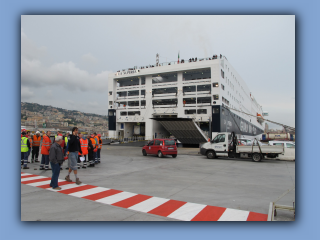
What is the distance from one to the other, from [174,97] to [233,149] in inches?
1070

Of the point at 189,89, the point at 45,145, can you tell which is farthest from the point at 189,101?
the point at 45,145

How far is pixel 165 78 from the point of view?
158 feet

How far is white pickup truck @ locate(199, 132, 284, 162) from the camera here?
15.0 m

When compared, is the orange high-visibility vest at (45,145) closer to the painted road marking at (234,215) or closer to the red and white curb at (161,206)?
the red and white curb at (161,206)

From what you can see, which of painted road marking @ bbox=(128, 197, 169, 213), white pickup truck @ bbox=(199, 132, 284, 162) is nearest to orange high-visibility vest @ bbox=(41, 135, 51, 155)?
painted road marking @ bbox=(128, 197, 169, 213)

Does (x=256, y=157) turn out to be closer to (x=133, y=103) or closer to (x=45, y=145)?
(x=45, y=145)

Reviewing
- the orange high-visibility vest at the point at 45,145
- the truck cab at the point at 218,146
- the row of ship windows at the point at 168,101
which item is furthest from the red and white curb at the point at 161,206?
the row of ship windows at the point at 168,101

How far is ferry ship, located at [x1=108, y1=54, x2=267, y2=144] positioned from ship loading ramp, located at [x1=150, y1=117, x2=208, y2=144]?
0.16 m

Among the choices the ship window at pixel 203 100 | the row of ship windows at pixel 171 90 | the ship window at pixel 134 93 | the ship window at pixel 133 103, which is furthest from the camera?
the ship window at pixel 133 103

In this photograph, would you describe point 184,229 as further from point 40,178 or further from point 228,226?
point 40,178

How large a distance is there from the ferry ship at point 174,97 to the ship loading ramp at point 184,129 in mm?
163

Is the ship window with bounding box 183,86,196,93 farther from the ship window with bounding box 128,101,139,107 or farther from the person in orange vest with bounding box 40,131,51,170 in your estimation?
the person in orange vest with bounding box 40,131,51,170

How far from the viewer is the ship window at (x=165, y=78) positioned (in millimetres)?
45781

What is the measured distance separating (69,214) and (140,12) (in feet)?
14.6
